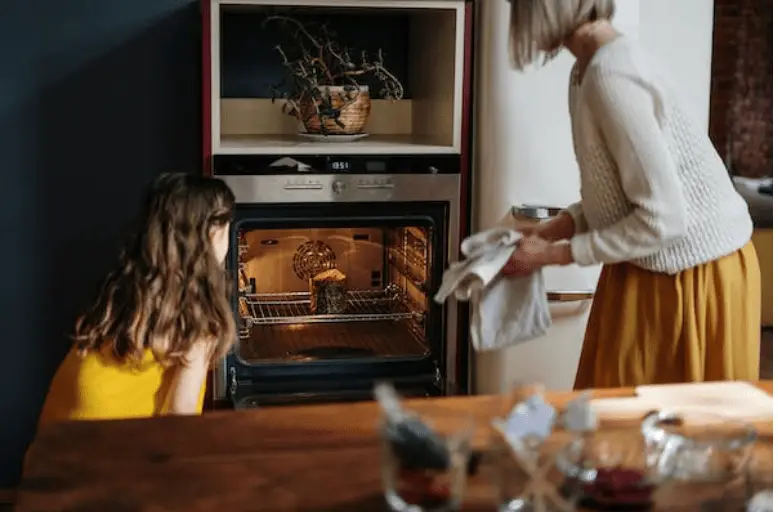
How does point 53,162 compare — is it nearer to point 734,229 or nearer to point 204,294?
point 204,294

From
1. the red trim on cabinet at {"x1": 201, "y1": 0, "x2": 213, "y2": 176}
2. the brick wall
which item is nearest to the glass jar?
the red trim on cabinet at {"x1": 201, "y1": 0, "x2": 213, "y2": 176}

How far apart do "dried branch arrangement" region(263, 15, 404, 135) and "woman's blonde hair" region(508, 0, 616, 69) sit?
0.98m

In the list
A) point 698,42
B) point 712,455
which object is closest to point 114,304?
point 712,455

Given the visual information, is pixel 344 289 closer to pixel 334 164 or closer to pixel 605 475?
pixel 334 164

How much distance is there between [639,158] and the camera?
202cm

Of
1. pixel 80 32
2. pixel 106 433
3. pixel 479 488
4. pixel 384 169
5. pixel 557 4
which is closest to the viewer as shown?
pixel 479 488

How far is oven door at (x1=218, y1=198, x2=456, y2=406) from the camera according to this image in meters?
3.07

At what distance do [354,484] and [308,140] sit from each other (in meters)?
1.83

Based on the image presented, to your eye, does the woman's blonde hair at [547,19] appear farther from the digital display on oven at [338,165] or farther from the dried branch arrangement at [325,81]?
the dried branch arrangement at [325,81]

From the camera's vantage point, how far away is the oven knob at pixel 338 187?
300 cm

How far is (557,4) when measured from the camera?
6.99ft

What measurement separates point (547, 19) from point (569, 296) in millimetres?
1094

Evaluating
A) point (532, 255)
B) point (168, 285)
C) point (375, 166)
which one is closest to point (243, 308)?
point (375, 166)

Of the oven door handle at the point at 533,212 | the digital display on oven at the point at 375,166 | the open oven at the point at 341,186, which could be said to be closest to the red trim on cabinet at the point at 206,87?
the open oven at the point at 341,186
